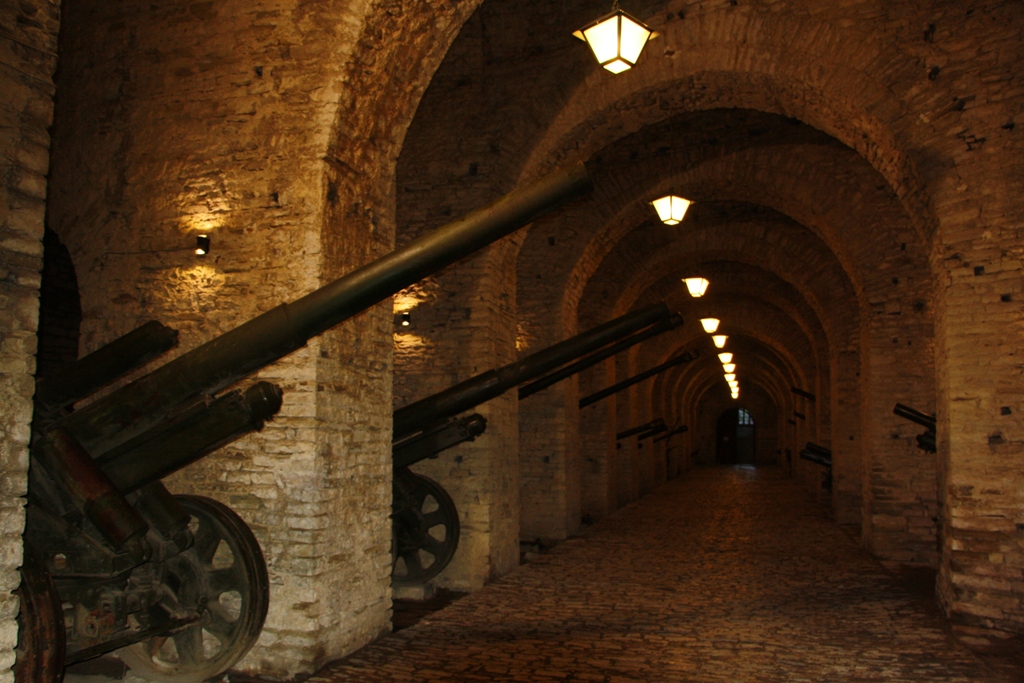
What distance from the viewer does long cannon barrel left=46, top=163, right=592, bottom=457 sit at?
4.12 m

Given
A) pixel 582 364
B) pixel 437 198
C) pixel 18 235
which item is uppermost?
pixel 437 198

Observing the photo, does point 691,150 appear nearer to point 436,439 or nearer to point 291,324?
point 436,439

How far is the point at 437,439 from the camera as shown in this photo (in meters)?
7.33

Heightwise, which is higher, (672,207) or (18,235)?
(672,207)

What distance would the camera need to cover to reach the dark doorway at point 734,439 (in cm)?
4156

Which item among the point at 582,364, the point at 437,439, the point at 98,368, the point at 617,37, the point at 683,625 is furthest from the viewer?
the point at 582,364

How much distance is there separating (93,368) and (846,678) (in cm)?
483

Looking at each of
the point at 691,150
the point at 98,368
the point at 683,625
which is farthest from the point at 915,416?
the point at 98,368

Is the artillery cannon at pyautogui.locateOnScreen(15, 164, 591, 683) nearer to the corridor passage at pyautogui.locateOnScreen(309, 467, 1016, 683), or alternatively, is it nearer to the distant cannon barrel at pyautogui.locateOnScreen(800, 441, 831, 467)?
the corridor passage at pyautogui.locateOnScreen(309, 467, 1016, 683)

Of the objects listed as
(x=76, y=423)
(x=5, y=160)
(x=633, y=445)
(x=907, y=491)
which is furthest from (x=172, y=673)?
(x=633, y=445)

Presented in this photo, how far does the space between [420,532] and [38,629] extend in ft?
15.3

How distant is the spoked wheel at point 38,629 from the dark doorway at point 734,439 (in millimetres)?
40305

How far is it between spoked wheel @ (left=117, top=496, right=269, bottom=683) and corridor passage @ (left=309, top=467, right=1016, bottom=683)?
0.66 m

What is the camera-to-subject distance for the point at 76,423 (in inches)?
160
